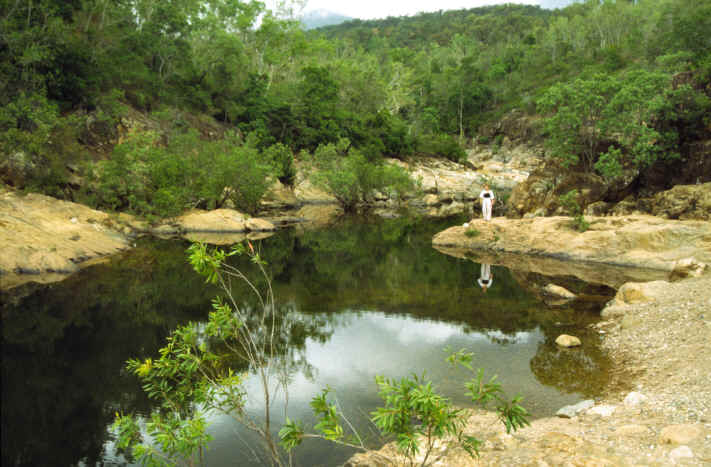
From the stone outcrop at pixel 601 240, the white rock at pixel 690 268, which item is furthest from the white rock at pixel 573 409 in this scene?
the stone outcrop at pixel 601 240

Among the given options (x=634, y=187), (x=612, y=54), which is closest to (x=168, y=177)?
(x=634, y=187)

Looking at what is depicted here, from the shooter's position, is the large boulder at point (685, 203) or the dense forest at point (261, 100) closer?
the large boulder at point (685, 203)

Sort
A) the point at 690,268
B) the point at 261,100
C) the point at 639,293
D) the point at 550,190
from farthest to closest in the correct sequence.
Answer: the point at 261,100 → the point at 550,190 → the point at 690,268 → the point at 639,293

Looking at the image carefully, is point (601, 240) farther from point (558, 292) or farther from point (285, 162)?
point (285, 162)

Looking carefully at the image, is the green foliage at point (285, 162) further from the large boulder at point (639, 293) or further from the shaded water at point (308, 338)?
the large boulder at point (639, 293)

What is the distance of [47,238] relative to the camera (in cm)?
1681

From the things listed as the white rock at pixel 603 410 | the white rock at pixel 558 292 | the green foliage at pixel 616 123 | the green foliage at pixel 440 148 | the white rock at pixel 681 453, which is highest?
the green foliage at pixel 616 123

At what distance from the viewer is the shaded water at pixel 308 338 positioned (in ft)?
21.6

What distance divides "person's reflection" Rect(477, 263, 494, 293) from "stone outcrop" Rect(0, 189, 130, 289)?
13.7 meters

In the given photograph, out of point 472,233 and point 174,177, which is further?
point 174,177

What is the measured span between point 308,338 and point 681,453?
23.2 ft

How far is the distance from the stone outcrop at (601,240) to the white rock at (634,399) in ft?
35.0

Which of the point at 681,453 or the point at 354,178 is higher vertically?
the point at 681,453

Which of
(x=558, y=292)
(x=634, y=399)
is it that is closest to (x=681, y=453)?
(x=634, y=399)
